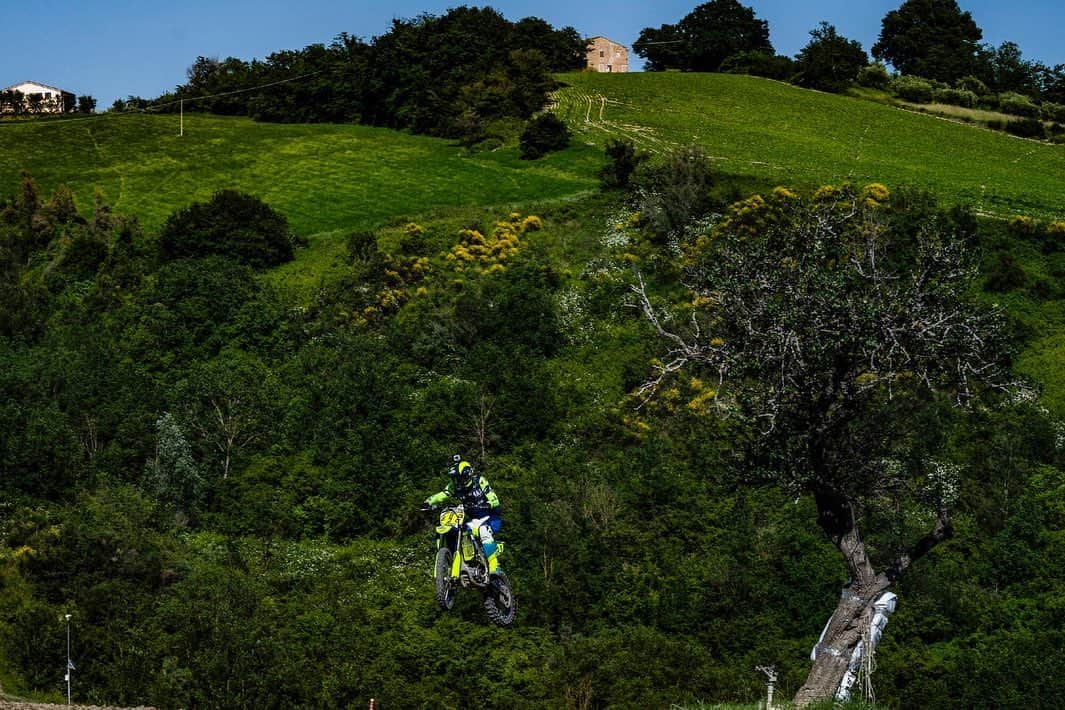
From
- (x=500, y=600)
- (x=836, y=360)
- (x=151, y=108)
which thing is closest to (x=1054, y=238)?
(x=836, y=360)

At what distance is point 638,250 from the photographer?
60.6 metres

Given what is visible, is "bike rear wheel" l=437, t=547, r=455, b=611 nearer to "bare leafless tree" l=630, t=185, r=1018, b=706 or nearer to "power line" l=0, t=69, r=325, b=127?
"bare leafless tree" l=630, t=185, r=1018, b=706

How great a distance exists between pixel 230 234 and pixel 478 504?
46.5 m

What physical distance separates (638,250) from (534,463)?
1628 centimetres

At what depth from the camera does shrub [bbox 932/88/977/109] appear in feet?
325

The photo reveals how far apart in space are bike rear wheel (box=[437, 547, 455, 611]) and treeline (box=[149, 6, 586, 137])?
6678 cm

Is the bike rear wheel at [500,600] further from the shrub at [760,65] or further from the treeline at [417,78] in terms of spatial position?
the shrub at [760,65]

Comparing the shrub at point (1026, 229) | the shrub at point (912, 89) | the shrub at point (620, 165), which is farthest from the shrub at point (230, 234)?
the shrub at point (912, 89)

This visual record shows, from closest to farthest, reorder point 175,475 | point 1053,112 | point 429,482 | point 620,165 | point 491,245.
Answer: point 429,482, point 175,475, point 491,245, point 620,165, point 1053,112

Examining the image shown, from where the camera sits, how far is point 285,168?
8544 cm

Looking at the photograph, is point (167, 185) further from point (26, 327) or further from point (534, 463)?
point (534, 463)

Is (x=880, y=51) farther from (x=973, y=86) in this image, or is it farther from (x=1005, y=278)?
(x=1005, y=278)

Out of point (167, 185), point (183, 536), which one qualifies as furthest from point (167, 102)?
point (183, 536)

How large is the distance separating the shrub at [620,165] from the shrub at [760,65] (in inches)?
1572
